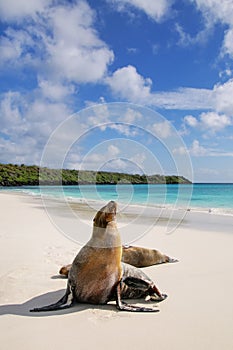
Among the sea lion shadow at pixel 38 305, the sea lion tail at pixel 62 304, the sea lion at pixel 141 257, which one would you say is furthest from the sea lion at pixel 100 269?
the sea lion at pixel 141 257

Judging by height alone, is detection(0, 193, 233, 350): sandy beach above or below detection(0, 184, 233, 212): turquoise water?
below

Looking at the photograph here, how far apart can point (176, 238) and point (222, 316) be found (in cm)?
660

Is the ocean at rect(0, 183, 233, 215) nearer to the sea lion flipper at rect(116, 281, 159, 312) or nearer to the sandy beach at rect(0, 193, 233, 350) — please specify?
the sandy beach at rect(0, 193, 233, 350)

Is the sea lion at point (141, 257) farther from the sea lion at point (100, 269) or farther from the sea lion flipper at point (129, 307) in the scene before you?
the sea lion flipper at point (129, 307)

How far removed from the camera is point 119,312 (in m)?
4.61

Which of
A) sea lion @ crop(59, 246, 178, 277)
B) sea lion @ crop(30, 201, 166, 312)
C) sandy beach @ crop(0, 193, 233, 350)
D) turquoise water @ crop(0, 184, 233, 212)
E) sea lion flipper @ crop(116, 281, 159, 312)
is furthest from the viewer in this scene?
turquoise water @ crop(0, 184, 233, 212)

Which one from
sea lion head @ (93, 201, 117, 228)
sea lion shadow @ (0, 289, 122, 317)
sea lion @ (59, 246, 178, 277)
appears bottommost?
sea lion shadow @ (0, 289, 122, 317)

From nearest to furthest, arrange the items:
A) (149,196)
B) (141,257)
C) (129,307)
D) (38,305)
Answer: (129,307) < (38,305) < (141,257) < (149,196)

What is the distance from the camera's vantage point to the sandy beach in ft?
12.3

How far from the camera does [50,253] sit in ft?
27.3

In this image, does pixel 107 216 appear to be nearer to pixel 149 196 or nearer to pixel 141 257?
pixel 141 257

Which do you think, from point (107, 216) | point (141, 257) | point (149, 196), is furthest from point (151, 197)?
point (107, 216)

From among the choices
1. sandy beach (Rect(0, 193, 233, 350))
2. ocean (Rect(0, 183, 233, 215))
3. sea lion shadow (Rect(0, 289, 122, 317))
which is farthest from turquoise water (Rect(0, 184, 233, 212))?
sea lion shadow (Rect(0, 289, 122, 317))

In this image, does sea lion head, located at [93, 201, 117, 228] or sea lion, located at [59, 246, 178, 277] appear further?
sea lion, located at [59, 246, 178, 277]
